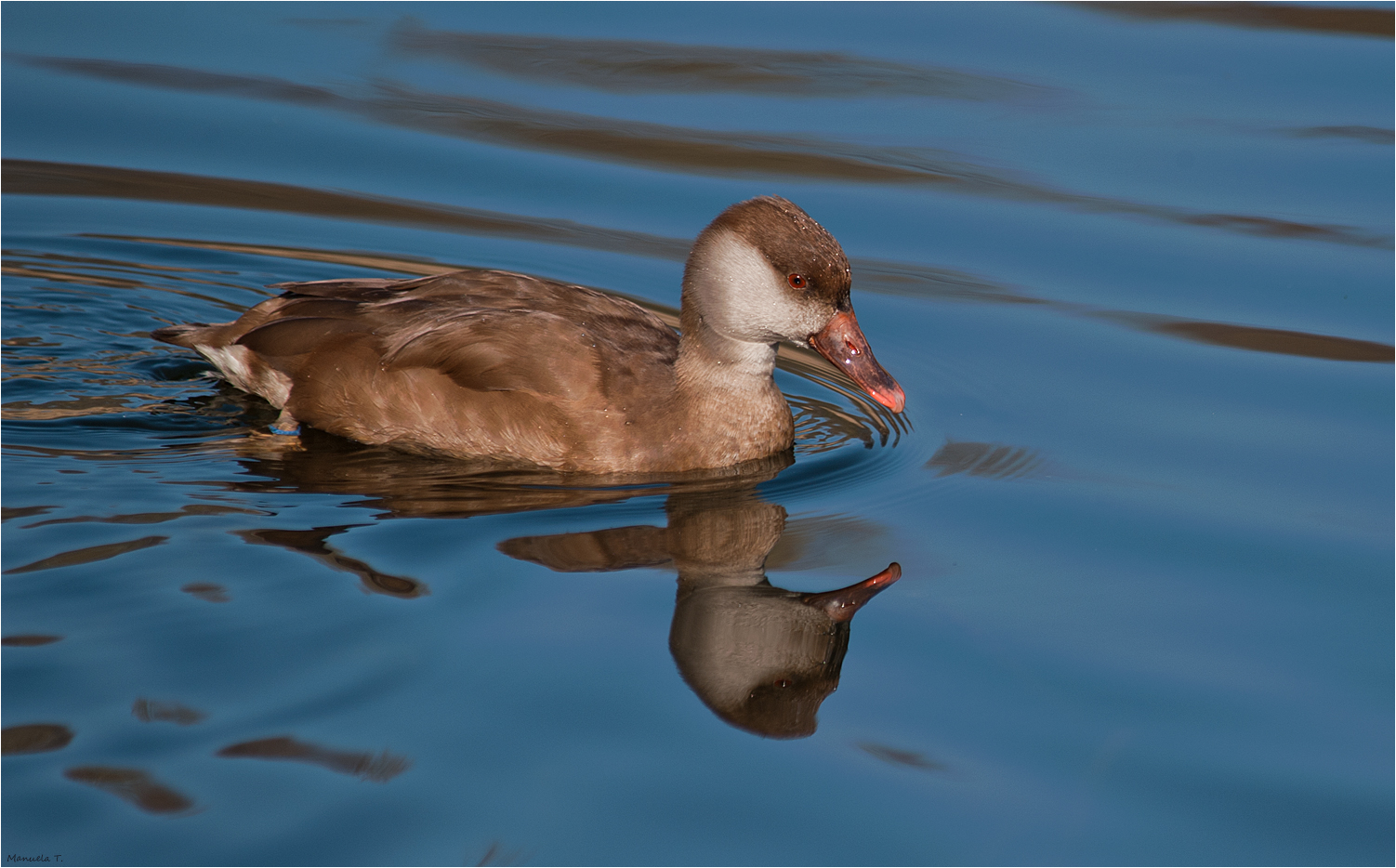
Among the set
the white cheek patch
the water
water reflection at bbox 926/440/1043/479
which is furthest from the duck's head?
the water

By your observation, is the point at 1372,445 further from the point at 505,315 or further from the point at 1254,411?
the point at 505,315

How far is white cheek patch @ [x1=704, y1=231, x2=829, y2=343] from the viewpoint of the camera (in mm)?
6680

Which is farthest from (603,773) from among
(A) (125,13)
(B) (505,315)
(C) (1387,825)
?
(A) (125,13)

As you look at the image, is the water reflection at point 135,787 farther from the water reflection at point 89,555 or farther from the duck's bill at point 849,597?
the duck's bill at point 849,597

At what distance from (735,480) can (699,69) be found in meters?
5.69

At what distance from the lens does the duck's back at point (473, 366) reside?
661 cm

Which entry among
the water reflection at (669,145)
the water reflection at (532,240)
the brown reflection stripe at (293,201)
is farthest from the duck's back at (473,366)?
the water reflection at (669,145)

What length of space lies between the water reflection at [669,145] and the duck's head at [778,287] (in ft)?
11.1

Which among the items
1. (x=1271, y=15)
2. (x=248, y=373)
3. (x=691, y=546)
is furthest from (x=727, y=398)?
(x=1271, y=15)

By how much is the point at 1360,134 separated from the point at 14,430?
850cm

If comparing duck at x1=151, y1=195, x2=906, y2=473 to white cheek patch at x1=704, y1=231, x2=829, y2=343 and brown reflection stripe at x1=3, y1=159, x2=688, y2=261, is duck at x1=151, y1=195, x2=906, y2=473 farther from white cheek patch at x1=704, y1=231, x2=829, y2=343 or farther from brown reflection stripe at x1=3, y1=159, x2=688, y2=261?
brown reflection stripe at x1=3, y1=159, x2=688, y2=261

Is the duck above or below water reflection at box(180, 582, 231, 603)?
above

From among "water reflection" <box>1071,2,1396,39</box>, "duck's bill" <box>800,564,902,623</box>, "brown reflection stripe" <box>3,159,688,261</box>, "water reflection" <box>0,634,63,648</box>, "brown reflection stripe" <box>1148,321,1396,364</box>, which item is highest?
"water reflection" <box>1071,2,1396,39</box>

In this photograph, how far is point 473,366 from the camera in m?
6.68
